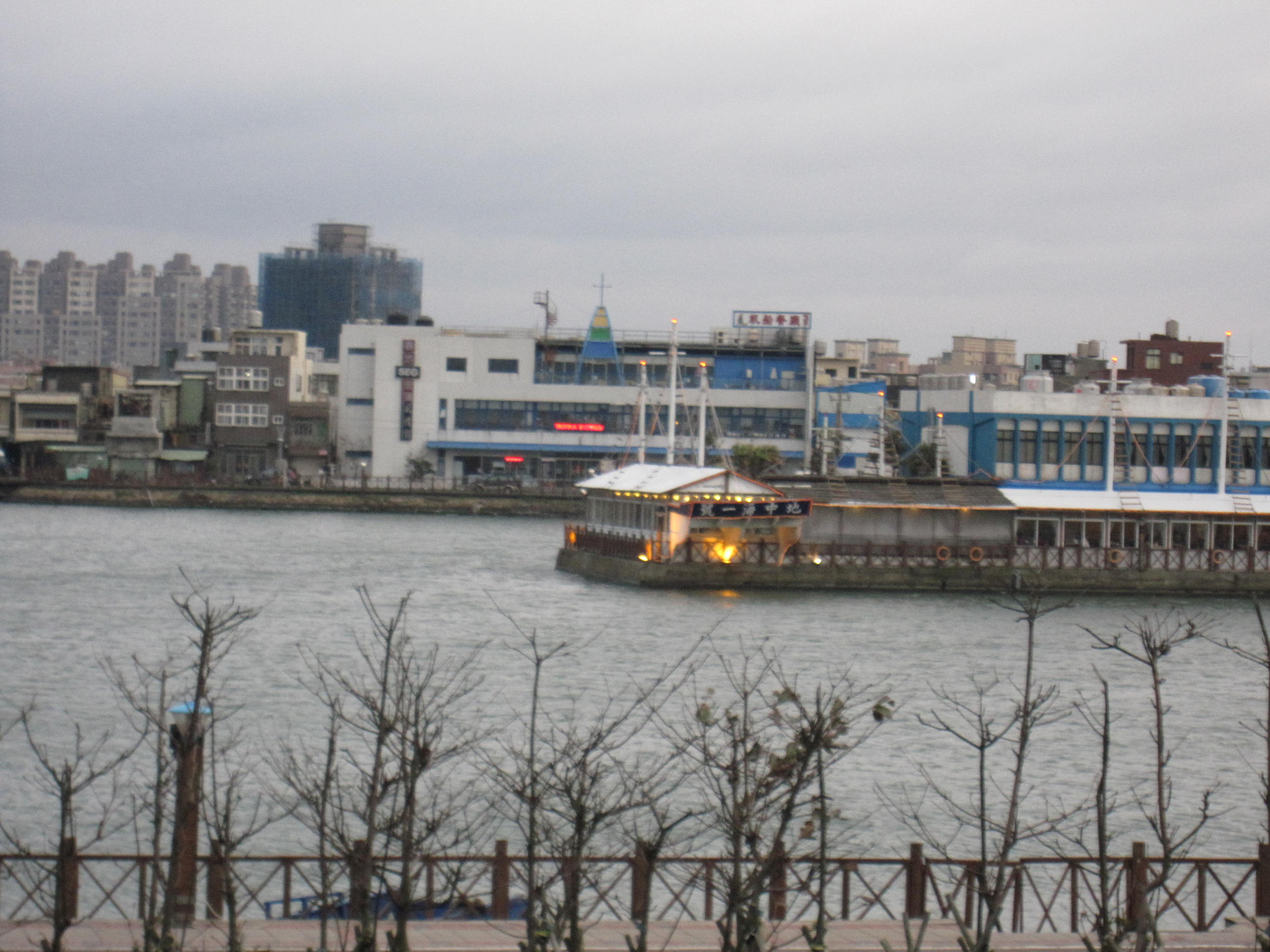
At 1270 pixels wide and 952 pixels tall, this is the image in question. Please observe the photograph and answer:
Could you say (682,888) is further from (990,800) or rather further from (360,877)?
(990,800)

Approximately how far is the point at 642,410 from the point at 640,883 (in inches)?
1433

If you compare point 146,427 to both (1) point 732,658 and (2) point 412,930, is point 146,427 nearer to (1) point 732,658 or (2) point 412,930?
(1) point 732,658

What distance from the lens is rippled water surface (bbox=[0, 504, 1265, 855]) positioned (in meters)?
21.2

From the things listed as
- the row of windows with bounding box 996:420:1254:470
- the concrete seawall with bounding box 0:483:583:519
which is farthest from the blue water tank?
the concrete seawall with bounding box 0:483:583:519

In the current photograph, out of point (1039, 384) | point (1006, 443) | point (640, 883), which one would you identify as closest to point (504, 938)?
point (640, 883)

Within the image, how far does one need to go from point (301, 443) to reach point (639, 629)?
46.3m

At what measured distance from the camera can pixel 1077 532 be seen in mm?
42500

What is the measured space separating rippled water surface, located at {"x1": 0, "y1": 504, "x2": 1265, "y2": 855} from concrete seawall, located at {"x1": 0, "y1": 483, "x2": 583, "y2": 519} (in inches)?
673

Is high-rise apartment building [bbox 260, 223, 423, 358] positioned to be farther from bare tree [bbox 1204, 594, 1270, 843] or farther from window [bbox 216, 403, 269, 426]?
bare tree [bbox 1204, 594, 1270, 843]

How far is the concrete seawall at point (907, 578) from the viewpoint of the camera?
39594mm

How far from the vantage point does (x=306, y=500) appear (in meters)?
69.2

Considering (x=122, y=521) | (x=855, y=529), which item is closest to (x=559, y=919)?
(x=855, y=529)

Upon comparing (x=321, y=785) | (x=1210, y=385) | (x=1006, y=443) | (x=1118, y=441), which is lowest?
(x=321, y=785)

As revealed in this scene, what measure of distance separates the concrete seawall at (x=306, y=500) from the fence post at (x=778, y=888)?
183ft
